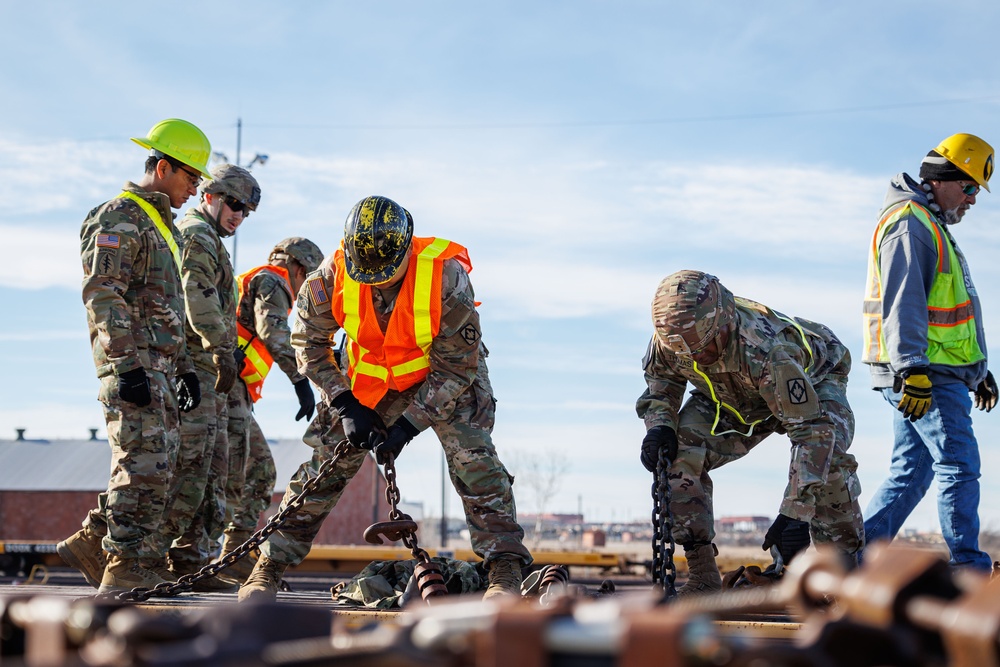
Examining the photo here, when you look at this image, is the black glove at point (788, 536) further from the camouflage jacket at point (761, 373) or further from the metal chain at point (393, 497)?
the metal chain at point (393, 497)

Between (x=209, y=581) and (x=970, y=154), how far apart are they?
5447mm

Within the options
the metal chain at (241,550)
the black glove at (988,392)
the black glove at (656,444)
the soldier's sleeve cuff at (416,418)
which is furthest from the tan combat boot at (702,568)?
the black glove at (988,392)

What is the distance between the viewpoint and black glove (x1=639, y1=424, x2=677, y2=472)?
6.22 meters

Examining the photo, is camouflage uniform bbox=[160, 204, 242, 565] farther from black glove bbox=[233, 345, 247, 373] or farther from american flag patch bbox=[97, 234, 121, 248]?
american flag patch bbox=[97, 234, 121, 248]

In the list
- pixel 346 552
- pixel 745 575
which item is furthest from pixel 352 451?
pixel 346 552

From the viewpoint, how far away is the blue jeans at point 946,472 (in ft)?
21.0

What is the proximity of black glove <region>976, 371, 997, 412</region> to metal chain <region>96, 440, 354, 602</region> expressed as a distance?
12.5 ft

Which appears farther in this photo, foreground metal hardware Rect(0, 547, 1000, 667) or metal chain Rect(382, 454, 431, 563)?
metal chain Rect(382, 454, 431, 563)

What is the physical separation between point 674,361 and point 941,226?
73.2 inches

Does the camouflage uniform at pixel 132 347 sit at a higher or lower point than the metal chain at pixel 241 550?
higher

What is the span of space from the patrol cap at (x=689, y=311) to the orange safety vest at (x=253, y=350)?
3823 mm

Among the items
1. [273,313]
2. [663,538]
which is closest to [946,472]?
[663,538]

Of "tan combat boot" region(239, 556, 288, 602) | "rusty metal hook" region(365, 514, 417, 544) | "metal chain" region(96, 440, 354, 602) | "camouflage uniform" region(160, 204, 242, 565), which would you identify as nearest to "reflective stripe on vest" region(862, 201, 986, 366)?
"rusty metal hook" region(365, 514, 417, 544)

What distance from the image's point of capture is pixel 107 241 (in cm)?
631
